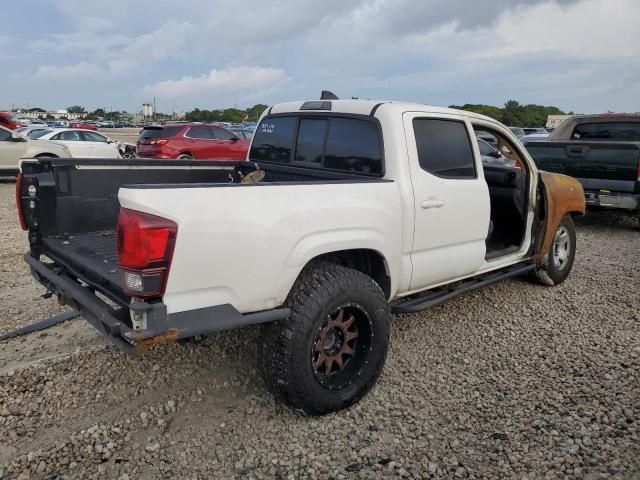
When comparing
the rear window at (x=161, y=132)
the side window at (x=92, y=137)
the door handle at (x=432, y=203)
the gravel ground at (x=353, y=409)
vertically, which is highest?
the door handle at (x=432, y=203)

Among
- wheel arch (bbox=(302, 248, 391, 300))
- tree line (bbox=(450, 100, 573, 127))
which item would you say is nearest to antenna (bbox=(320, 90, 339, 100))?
wheel arch (bbox=(302, 248, 391, 300))

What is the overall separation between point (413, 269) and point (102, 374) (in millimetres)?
2274

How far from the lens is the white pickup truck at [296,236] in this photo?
2.49 metres

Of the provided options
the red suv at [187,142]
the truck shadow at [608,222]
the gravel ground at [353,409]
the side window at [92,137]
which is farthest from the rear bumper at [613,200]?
the side window at [92,137]

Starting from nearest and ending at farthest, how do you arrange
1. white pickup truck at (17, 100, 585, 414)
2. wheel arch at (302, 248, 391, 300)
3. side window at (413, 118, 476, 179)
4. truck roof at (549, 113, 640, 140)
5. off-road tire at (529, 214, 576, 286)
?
white pickup truck at (17, 100, 585, 414)
wheel arch at (302, 248, 391, 300)
side window at (413, 118, 476, 179)
off-road tire at (529, 214, 576, 286)
truck roof at (549, 113, 640, 140)

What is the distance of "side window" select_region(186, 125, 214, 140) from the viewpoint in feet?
49.1

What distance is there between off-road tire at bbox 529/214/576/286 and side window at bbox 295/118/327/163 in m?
2.77

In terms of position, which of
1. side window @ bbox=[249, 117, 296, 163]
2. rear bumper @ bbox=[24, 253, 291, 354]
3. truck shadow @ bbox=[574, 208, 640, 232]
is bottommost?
truck shadow @ bbox=[574, 208, 640, 232]

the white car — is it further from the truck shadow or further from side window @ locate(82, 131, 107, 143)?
the truck shadow

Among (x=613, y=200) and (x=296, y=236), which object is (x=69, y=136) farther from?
(x=296, y=236)

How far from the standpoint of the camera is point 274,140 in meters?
4.61

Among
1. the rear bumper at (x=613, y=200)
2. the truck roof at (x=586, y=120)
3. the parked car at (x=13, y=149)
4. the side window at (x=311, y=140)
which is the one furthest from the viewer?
the parked car at (x=13, y=149)

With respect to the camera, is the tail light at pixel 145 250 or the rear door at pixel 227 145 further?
the rear door at pixel 227 145

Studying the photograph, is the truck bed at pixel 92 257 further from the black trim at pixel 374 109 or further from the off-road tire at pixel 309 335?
the black trim at pixel 374 109
